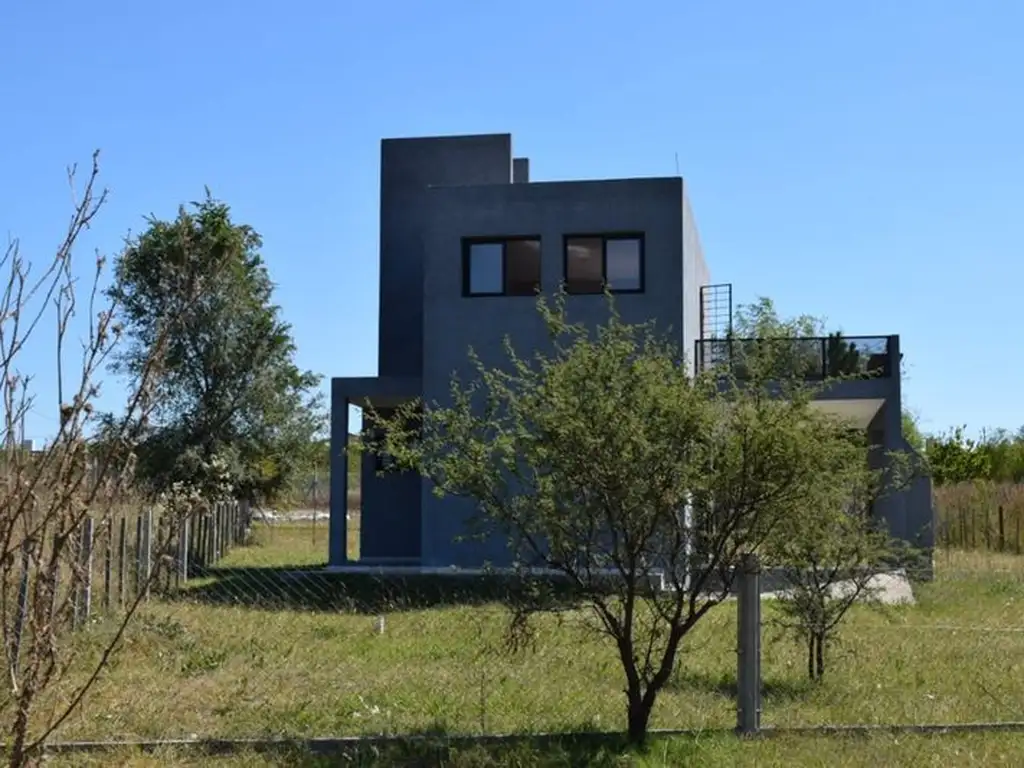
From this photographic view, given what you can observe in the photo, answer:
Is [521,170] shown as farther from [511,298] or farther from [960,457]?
[960,457]

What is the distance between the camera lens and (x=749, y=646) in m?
7.57

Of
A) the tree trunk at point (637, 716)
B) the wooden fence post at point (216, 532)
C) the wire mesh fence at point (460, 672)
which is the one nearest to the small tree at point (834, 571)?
the wire mesh fence at point (460, 672)

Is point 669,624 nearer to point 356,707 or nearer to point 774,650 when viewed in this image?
point 356,707

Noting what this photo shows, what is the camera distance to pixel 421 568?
837 inches

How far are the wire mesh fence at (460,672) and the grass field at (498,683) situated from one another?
0.09ft

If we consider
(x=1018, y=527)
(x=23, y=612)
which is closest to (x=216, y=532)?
(x=23, y=612)

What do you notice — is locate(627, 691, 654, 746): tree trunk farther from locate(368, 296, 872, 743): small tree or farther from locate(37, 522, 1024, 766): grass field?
locate(37, 522, 1024, 766): grass field

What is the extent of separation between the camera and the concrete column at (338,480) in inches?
879

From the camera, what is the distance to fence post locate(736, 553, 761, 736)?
24.8 feet

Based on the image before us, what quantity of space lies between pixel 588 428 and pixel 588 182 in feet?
48.4

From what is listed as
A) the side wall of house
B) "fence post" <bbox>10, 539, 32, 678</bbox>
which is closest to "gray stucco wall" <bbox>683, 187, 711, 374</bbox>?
the side wall of house

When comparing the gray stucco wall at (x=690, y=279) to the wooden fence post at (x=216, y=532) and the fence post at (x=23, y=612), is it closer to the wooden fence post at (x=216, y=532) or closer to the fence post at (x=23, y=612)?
the wooden fence post at (x=216, y=532)

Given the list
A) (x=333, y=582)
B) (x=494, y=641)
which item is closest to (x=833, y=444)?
(x=494, y=641)

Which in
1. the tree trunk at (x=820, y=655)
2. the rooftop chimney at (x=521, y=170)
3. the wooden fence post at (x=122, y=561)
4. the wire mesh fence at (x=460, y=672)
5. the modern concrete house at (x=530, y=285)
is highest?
the rooftop chimney at (x=521, y=170)
